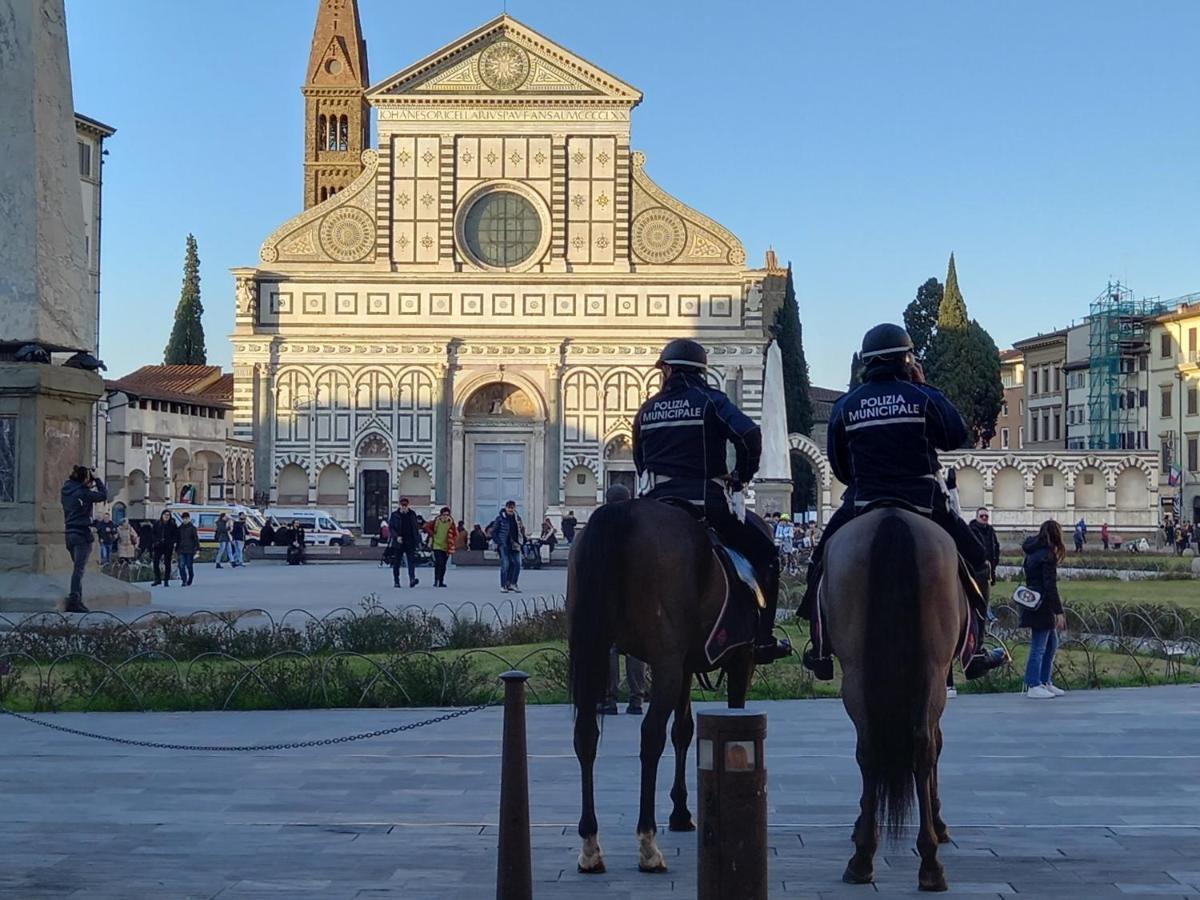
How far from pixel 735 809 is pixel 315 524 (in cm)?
5075

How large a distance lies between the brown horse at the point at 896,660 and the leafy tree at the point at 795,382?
192ft

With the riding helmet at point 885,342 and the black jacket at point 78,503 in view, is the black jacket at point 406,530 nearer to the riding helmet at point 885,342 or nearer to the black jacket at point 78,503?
the black jacket at point 78,503

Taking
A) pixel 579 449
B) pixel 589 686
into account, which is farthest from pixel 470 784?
pixel 579 449

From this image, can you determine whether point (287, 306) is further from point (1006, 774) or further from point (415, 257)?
point (1006, 774)

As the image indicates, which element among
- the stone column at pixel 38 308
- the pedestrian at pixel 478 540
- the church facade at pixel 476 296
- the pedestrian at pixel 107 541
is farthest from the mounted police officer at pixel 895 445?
the church facade at pixel 476 296

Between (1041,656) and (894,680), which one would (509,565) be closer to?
(1041,656)

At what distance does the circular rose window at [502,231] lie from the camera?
58.0 metres

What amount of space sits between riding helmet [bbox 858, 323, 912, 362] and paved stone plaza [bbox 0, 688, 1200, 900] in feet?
7.12

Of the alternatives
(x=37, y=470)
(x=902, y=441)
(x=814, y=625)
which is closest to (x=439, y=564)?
(x=37, y=470)

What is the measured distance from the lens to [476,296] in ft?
189

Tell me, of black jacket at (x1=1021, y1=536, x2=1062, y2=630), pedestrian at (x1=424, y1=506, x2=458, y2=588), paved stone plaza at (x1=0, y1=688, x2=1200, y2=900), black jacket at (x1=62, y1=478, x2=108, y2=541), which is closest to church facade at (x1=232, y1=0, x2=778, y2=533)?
pedestrian at (x1=424, y1=506, x2=458, y2=588)

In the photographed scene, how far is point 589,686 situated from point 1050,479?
60.0 metres

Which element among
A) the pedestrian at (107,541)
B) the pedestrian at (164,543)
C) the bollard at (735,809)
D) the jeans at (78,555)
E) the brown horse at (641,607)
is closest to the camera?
the bollard at (735,809)

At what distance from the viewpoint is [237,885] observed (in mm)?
6473
